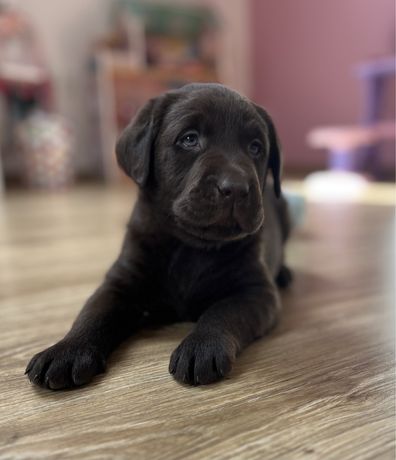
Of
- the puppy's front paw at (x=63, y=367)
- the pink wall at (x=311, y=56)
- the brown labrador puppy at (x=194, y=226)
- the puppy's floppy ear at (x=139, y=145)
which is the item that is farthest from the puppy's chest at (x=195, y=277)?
the pink wall at (x=311, y=56)

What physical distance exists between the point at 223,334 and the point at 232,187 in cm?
31

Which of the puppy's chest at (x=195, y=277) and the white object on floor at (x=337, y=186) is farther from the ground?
the puppy's chest at (x=195, y=277)

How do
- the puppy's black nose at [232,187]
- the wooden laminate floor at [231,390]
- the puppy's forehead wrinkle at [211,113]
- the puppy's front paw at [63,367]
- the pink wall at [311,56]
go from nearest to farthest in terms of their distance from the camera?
1. the wooden laminate floor at [231,390]
2. the puppy's front paw at [63,367]
3. the puppy's black nose at [232,187]
4. the puppy's forehead wrinkle at [211,113]
5. the pink wall at [311,56]

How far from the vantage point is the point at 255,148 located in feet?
4.35

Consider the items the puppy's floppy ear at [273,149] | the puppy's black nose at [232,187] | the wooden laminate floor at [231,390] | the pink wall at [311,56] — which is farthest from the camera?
the pink wall at [311,56]

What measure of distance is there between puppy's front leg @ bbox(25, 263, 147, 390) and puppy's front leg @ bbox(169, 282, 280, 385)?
0.17m

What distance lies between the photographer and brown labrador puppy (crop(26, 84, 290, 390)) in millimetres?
1144

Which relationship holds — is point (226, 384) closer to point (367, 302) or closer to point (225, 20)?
point (367, 302)

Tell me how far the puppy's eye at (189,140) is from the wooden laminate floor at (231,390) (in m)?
0.46

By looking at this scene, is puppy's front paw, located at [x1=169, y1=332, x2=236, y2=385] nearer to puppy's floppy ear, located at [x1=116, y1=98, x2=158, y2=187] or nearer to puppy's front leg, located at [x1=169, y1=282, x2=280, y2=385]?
puppy's front leg, located at [x1=169, y1=282, x2=280, y2=385]

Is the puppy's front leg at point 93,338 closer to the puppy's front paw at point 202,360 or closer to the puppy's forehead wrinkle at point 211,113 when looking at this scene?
the puppy's front paw at point 202,360

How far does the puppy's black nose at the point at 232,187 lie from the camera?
111 cm

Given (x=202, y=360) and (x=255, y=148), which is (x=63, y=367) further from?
(x=255, y=148)

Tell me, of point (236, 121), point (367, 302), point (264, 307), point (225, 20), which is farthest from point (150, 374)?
point (225, 20)
